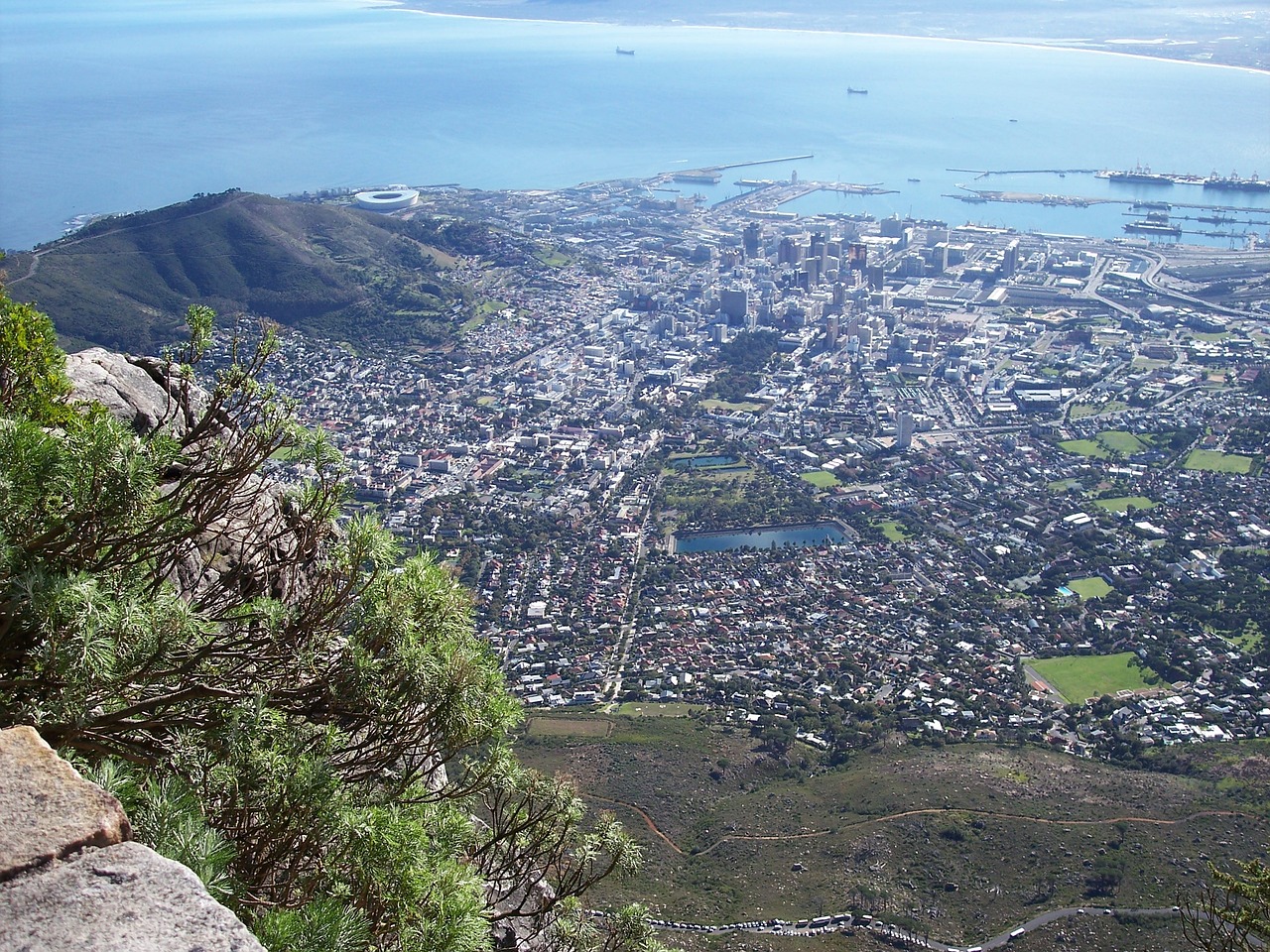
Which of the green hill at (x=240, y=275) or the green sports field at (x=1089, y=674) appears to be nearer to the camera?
the green sports field at (x=1089, y=674)

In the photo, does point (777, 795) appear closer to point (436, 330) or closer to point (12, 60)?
point (436, 330)

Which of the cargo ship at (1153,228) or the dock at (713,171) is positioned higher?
the dock at (713,171)

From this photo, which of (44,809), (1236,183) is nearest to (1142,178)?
(1236,183)

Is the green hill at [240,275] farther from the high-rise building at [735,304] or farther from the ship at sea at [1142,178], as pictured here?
the ship at sea at [1142,178]

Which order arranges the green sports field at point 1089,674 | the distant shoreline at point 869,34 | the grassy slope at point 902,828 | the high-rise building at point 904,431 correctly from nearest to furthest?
the grassy slope at point 902,828
the green sports field at point 1089,674
the high-rise building at point 904,431
the distant shoreline at point 869,34

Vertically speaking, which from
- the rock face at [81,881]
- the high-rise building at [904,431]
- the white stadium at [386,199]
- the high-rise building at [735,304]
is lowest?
the high-rise building at [904,431]

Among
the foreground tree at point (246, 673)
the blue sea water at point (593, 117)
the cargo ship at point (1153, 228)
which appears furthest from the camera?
the blue sea water at point (593, 117)

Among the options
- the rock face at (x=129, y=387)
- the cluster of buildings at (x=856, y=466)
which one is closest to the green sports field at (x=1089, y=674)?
the cluster of buildings at (x=856, y=466)
